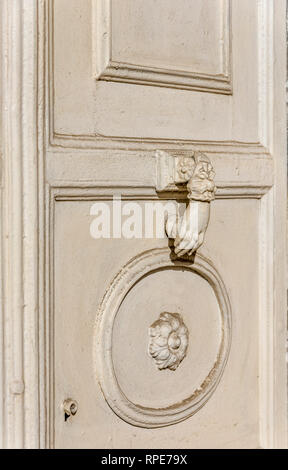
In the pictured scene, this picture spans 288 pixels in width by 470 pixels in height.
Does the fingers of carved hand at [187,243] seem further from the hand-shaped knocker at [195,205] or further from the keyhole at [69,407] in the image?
the keyhole at [69,407]

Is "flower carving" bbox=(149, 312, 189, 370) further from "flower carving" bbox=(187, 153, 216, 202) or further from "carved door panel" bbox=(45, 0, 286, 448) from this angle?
"flower carving" bbox=(187, 153, 216, 202)

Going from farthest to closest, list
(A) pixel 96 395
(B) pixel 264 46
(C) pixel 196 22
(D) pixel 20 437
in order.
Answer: (B) pixel 264 46 < (C) pixel 196 22 < (A) pixel 96 395 < (D) pixel 20 437

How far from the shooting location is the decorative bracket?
121cm

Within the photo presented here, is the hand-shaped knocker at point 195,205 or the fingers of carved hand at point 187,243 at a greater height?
the hand-shaped knocker at point 195,205

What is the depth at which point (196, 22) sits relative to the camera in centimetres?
133

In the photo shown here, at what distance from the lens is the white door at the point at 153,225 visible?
1.11 metres

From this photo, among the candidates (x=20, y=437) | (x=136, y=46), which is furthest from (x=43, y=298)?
(x=136, y=46)

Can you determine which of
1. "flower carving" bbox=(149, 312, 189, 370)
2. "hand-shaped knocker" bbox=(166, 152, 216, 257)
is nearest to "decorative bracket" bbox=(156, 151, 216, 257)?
"hand-shaped knocker" bbox=(166, 152, 216, 257)

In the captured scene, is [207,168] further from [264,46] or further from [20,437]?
[20,437]

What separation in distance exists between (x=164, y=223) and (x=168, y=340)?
183mm

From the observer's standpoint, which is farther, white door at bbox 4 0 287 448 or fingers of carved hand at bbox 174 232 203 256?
fingers of carved hand at bbox 174 232 203 256

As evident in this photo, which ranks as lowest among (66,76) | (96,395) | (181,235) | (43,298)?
(96,395)

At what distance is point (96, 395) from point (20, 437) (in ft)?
0.48

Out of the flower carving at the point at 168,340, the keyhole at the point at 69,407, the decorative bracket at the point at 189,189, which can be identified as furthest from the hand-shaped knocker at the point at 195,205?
the keyhole at the point at 69,407
